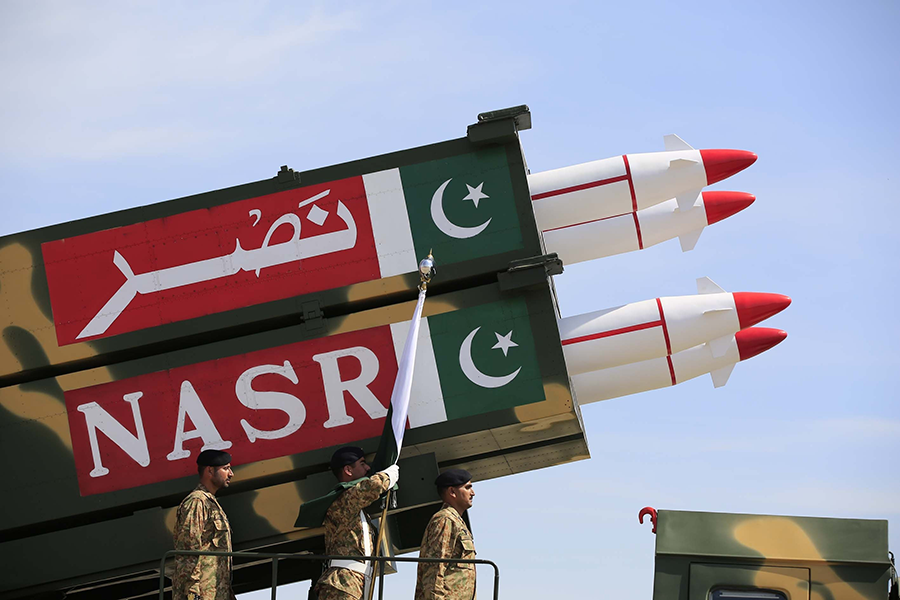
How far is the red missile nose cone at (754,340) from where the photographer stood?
32.9ft

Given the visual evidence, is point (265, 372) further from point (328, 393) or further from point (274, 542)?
point (274, 542)

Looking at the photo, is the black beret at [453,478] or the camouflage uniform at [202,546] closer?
the camouflage uniform at [202,546]

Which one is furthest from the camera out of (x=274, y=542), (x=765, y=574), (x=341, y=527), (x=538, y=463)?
(x=538, y=463)

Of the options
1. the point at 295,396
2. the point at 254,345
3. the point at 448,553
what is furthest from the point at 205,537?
the point at 448,553

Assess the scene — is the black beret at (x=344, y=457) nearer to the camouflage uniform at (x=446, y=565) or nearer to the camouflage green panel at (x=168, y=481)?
the camouflage green panel at (x=168, y=481)

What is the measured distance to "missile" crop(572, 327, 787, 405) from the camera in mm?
9523

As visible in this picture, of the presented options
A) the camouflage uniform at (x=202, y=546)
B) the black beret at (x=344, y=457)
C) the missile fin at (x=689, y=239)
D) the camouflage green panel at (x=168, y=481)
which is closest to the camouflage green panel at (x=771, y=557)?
the camouflage green panel at (x=168, y=481)

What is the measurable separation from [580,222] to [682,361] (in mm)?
1554

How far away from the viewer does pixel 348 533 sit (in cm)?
689

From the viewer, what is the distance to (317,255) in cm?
779

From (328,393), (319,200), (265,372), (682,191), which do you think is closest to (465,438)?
(328,393)

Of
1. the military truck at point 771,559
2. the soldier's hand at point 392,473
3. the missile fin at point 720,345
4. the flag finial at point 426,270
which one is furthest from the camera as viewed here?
the missile fin at point 720,345

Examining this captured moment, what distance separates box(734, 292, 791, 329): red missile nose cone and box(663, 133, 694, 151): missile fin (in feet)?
4.82

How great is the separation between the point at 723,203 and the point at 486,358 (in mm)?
4102
